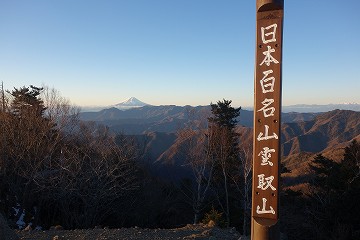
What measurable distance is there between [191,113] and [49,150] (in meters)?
7.05

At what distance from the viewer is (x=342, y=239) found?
12.3 m

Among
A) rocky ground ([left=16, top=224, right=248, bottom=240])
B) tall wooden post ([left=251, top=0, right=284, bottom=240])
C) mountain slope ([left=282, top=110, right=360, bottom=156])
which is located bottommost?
mountain slope ([left=282, top=110, right=360, bottom=156])

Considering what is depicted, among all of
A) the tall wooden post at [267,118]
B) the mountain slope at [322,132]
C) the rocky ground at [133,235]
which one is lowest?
the mountain slope at [322,132]

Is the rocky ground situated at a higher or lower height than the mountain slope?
higher

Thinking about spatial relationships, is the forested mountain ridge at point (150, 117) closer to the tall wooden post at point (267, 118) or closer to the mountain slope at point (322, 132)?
the mountain slope at point (322, 132)

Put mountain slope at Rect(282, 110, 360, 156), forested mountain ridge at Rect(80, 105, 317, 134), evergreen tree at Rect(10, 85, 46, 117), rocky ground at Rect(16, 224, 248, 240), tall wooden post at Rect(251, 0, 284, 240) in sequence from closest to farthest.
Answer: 1. tall wooden post at Rect(251, 0, 284, 240)
2. rocky ground at Rect(16, 224, 248, 240)
3. evergreen tree at Rect(10, 85, 46, 117)
4. mountain slope at Rect(282, 110, 360, 156)
5. forested mountain ridge at Rect(80, 105, 317, 134)

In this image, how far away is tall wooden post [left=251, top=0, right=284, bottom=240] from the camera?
2.16 metres

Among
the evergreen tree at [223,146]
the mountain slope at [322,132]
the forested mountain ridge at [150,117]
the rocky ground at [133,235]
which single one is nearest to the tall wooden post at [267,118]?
the rocky ground at [133,235]

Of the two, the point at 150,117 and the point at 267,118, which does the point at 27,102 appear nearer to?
the point at 267,118

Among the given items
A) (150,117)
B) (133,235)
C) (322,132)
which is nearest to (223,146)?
(133,235)

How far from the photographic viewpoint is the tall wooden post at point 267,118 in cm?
216

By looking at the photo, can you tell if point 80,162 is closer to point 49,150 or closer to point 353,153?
point 49,150

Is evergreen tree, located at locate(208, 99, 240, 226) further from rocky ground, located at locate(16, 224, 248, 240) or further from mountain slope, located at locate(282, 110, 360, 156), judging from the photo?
mountain slope, located at locate(282, 110, 360, 156)

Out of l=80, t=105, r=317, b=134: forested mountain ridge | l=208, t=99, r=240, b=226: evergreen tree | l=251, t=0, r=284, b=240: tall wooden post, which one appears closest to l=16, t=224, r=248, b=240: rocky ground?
l=251, t=0, r=284, b=240: tall wooden post
